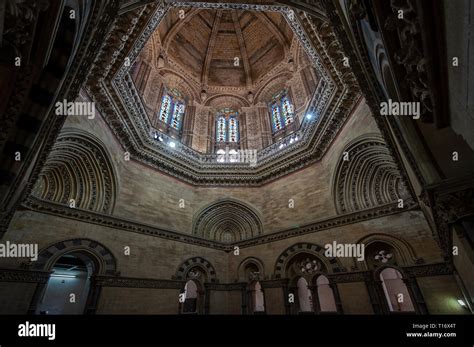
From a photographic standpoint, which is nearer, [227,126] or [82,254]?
[82,254]

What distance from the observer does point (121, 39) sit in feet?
26.0

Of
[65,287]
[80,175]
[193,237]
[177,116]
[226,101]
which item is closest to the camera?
[80,175]

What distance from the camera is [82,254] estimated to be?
7.02 metres

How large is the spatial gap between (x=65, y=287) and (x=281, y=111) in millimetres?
16607

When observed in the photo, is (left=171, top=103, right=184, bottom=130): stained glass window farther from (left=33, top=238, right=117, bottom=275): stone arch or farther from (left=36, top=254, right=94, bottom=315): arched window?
(left=33, top=238, right=117, bottom=275): stone arch

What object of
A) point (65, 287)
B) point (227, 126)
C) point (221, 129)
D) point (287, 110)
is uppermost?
point (227, 126)

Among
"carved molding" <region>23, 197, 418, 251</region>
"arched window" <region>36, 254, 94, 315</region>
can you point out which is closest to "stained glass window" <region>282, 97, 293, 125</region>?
"carved molding" <region>23, 197, 418, 251</region>

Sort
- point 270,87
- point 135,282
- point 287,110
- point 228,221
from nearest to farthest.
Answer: point 135,282, point 228,221, point 287,110, point 270,87

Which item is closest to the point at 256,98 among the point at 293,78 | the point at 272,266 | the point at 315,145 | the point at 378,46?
the point at 293,78

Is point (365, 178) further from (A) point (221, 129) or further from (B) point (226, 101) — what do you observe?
(B) point (226, 101)

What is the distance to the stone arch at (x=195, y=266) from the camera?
8844 millimetres

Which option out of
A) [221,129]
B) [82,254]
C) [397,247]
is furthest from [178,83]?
[397,247]

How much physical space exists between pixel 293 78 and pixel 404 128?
13628mm

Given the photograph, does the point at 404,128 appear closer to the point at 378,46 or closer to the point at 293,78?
the point at 378,46
